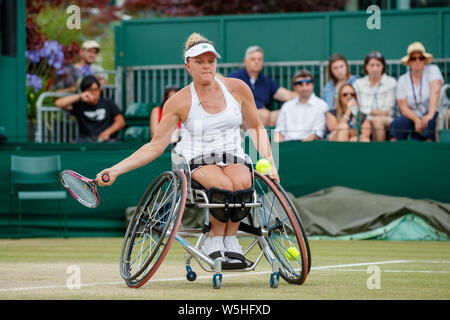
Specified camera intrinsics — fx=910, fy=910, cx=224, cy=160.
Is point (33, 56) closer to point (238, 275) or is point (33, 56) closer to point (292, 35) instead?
point (292, 35)

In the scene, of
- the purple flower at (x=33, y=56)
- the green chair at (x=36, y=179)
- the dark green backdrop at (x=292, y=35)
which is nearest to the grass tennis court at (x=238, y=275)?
the green chair at (x=36, y=179)

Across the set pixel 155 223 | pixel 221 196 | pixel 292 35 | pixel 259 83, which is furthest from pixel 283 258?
pixel 292 35

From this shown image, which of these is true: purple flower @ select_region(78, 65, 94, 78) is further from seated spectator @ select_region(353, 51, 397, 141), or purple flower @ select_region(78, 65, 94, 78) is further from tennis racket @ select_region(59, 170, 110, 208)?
tennis racket @ select_region(59, 170, 110, 208)

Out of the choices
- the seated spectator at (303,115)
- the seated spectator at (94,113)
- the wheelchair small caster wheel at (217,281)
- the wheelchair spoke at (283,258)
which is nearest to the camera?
the wheelchair small caster wheel at (217,281)

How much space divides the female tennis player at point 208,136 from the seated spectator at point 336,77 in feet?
20.4

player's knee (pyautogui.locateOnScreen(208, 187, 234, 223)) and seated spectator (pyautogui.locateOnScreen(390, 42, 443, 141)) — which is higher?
seated spectator (pyautogui.locateOnScreen(390, 42, 443, 141))

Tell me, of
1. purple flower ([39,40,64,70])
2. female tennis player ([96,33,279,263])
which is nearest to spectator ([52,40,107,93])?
purple flower ([39,40,64,70])

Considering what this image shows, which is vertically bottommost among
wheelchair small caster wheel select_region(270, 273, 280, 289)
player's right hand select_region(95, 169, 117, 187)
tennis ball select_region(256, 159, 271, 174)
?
wheelchair small caster wheel select_region(270, 273, 280, 289)

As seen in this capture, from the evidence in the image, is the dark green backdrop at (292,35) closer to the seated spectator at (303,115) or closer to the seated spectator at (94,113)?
the seated spectator at (94,113)

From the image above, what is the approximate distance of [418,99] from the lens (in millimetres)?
12047

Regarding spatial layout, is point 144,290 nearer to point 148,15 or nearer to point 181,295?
point 181,295

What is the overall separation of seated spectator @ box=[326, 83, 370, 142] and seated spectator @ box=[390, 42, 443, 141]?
0.38 meters

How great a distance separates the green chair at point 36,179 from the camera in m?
11.8

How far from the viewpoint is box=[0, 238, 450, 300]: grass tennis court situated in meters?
5.77
